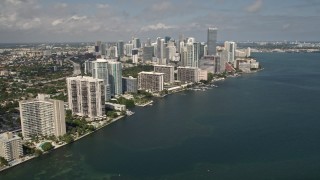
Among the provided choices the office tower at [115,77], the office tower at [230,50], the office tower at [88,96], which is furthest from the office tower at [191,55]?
the office tower at [88,96]

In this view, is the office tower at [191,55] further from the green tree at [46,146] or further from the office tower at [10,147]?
the office tower at [10,147]

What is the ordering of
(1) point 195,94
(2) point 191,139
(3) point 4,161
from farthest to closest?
(1) point 195,94 < (2) point 191,139 < (3) point 4,161

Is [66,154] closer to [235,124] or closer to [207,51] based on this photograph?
[235,124]

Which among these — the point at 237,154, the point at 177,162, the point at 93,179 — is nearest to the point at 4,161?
the point at 93,179

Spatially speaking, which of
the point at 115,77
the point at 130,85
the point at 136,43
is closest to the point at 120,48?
the point at 136,43

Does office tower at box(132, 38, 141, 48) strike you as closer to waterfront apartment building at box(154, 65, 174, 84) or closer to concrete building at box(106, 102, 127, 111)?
waterfront apartment building at box(154, 65, 174, 84)

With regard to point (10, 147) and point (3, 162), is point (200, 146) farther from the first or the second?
point (3, 162)
